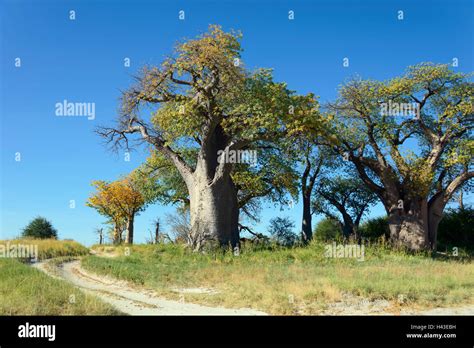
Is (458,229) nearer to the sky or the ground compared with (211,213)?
nearer to the ground

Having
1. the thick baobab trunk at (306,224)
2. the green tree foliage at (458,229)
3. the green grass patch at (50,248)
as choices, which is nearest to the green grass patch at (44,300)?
the green grass patch at (50,248)

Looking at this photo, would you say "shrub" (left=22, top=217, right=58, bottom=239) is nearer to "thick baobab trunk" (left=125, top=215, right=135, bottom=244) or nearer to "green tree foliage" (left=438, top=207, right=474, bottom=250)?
"thick baobab trunk" (left=125, top=215, right=135, bottom=244)

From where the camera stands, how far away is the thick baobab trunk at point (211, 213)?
2314cm

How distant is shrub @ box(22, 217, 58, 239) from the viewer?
4281 centimetres

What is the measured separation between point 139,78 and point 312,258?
13.5 meters

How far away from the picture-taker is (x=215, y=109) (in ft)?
75.7

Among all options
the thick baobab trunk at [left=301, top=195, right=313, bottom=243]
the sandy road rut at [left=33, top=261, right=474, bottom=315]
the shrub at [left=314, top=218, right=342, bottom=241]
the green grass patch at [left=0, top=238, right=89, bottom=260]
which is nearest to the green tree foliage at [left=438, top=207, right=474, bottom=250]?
the shrub at [left=314, top=218, right=342, bottom=241]

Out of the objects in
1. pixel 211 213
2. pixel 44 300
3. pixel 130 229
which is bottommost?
pixel 44 300

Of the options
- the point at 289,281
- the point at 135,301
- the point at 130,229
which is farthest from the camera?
the point at 130,229

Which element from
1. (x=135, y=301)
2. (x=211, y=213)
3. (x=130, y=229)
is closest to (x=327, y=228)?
(x=130, y=229)

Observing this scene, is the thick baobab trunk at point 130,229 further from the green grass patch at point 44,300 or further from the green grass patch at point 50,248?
the green grass patch at point 44,300

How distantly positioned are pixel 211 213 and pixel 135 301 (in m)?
11.9

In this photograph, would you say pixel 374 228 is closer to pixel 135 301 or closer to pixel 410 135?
pixel 410 135
